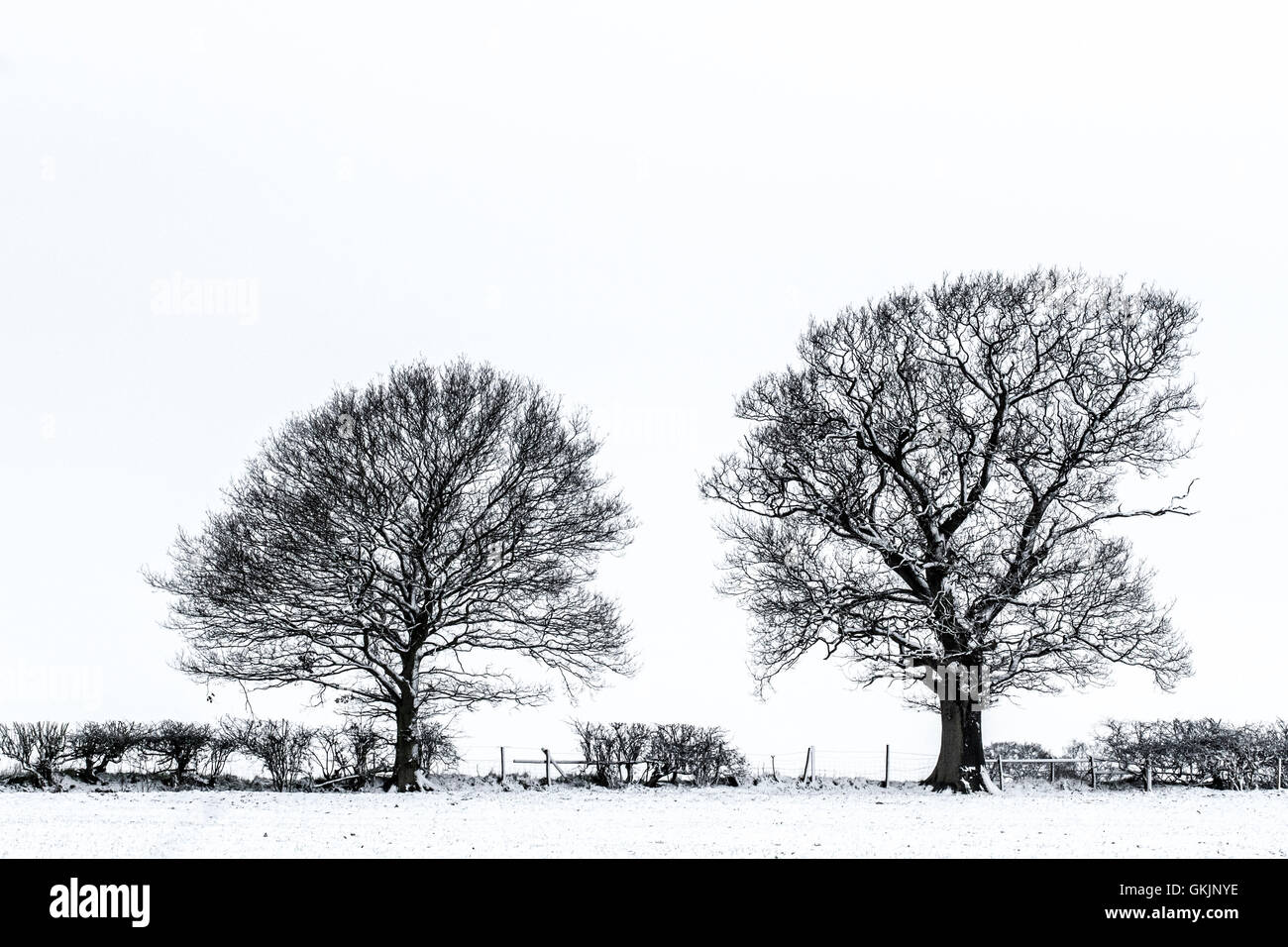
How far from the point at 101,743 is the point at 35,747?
1586 mm

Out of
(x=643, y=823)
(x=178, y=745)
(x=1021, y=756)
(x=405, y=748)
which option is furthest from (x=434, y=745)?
(x=1021, y=756)

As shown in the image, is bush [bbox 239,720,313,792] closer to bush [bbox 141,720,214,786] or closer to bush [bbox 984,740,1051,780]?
bush [bbox 141,720,214,786]

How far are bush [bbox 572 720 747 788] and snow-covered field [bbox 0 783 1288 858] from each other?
1.25 metres

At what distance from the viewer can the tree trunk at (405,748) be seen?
30.6 metres

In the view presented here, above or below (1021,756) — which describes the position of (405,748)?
above

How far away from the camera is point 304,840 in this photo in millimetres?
17172

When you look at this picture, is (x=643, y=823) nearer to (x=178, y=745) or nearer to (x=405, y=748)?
(x=405, y=748)

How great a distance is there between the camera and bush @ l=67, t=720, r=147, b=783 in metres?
30.8

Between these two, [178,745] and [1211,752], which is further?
[1211,752]

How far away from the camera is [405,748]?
101ft

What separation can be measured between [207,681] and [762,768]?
49.6 feet
